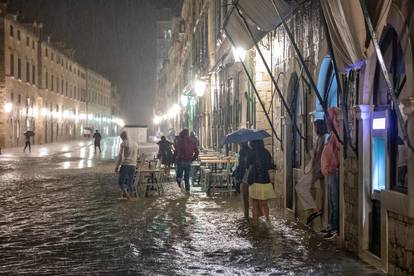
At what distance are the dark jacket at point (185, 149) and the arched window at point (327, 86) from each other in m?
6.18

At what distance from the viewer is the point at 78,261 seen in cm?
743

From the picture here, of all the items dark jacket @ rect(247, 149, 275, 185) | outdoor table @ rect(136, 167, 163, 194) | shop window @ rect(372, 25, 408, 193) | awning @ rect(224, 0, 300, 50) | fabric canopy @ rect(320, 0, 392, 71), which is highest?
awning @ rect(224, 0, 300, 50)

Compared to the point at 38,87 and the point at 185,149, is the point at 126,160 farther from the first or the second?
the point at 38,87

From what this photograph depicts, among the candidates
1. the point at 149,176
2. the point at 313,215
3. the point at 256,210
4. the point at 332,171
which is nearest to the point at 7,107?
the point at 149,176

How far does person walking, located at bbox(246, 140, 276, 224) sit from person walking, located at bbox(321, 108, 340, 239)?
149cm

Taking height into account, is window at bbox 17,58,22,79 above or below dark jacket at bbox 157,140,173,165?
above

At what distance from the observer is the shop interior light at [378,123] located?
687cm

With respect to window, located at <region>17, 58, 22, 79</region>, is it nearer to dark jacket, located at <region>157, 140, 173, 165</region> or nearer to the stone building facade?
the stone building facade

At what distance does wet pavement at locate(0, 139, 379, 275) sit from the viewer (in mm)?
7086

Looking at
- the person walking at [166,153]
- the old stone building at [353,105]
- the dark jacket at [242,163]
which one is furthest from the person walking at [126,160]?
the person walking at [166,153]

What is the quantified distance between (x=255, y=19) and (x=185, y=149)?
518 cm

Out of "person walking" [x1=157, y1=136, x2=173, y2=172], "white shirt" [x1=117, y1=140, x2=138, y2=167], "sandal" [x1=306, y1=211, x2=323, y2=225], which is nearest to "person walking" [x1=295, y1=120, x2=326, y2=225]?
"sandal" [x1=306, y1=211, x2=323, y2=225]

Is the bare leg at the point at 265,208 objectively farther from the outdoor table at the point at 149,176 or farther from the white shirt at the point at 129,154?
the outdoor table at the point at 149,176

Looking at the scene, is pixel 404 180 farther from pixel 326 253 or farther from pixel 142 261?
pixel 142 261
